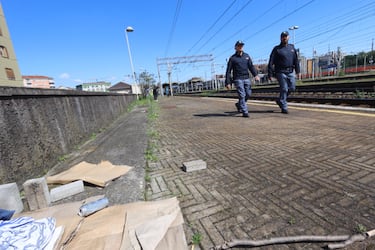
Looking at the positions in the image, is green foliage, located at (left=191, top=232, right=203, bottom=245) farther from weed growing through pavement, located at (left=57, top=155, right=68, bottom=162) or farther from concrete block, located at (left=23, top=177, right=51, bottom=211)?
weed growing through pavement, located at (left=57, top=155, right=68, bottom=162)

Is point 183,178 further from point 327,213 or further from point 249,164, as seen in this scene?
point 327,213

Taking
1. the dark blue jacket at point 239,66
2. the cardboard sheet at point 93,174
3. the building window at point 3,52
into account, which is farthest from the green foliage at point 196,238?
the building window at point 3,52

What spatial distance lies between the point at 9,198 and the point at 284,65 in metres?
6.02

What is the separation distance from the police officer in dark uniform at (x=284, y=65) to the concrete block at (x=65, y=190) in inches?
212

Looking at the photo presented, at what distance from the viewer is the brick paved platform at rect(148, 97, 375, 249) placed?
52.3 inches

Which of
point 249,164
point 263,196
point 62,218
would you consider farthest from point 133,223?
point 249,164

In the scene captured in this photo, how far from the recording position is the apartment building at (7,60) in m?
27.0

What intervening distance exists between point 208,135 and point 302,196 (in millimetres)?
2421

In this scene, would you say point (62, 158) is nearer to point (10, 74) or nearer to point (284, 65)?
point (284, 65)

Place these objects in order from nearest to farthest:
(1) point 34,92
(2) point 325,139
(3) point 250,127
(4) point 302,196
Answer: (4) point 302,196 < (1) point 34,92 < (2) point 325,139 < (3) point 250,127

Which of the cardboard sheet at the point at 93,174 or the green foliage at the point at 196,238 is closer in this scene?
the green foliage at the point at 196,238

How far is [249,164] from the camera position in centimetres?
237

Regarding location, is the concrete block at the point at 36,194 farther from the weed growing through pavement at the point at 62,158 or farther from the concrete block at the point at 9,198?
the weed growing through pavement at the point at 62,158

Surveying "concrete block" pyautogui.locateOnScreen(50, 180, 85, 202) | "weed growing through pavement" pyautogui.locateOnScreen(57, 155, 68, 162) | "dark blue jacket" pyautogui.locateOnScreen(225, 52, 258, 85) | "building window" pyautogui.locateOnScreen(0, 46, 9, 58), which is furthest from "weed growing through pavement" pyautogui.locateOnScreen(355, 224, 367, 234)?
"building window" pyautogui.locateOnScreen(0, 46, 9, 58)
